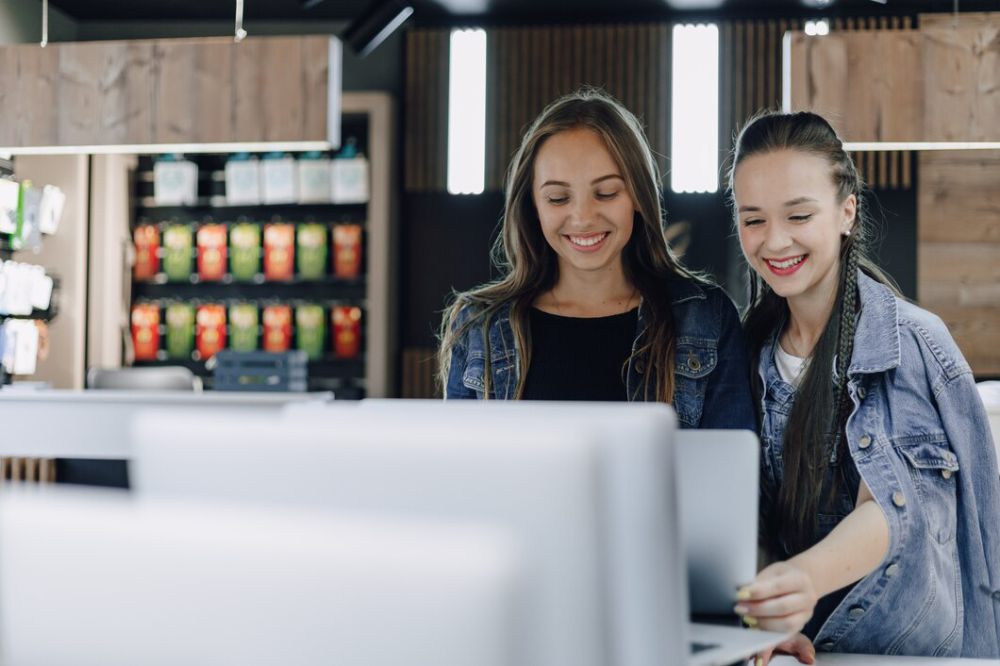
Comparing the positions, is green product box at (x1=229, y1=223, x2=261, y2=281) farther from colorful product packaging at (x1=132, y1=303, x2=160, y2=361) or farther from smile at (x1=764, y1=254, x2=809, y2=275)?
smile at (x1=764, y1=254, x2=809, y2=275)

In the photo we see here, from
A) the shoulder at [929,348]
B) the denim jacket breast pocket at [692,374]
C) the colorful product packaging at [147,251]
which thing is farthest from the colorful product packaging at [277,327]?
the shoulder at [929,348]

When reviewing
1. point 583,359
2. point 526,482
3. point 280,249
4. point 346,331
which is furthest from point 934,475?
point 280,249

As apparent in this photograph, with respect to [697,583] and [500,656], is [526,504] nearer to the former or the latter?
[500,656]

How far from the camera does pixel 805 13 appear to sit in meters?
7.02

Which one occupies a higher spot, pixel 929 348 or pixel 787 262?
pixel 787 262

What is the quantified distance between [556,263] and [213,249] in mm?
5560

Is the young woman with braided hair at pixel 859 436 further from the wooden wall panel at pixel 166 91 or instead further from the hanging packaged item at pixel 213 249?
the hanging packaged item at pixel 213 249

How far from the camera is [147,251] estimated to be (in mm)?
7285

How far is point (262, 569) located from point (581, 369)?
1363 millimetres

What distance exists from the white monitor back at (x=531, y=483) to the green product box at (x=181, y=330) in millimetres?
6680

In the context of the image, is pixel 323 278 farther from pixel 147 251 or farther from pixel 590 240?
pixel 590 240

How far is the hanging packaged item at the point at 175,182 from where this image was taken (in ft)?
23.3

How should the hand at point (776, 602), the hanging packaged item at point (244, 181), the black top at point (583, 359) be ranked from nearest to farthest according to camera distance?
1. the hand at point (776, 602)
2. the black top at point (583, 359)
3. the hanging packaged item at point (244, 181)

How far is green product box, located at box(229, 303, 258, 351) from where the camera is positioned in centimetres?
711
